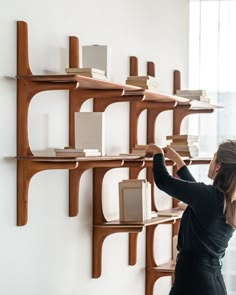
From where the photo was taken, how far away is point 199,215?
2.85 meters

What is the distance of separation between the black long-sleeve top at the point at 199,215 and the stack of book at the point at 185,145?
2.37 ft

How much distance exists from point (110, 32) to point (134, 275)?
4.07 ft

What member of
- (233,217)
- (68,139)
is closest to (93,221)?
(68,139)

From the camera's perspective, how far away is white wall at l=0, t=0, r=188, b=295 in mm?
2557

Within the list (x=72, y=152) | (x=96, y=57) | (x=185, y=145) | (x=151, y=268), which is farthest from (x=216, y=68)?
(x=72, y=152)

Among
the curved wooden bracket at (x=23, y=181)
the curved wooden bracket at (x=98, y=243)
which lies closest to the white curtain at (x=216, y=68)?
the curved wooden bracket at (x=98, y=243)

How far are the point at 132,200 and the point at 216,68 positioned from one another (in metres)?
1.37

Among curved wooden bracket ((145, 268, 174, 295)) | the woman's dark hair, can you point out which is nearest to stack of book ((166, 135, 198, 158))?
curved wooden bracket ((145, 268, 174, 295))

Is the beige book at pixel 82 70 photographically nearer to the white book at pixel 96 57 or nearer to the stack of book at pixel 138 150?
the white book at pixel 96 57

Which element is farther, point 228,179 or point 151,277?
point 151,277

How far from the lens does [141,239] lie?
12.3 ft

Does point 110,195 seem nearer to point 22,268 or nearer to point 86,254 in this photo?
point 86,254

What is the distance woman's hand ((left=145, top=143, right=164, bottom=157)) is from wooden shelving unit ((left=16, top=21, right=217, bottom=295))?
43 mm

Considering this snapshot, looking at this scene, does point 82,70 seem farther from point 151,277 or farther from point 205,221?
point 151,277
